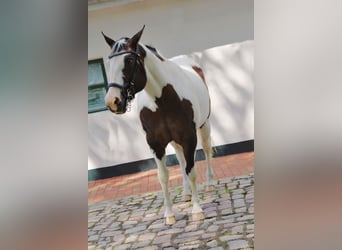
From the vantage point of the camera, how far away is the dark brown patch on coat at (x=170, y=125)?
1204 mm

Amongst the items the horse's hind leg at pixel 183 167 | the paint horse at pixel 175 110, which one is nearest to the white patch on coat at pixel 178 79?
the paint horse at pixel 175 110

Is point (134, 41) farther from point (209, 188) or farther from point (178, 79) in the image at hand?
point (209, 188)

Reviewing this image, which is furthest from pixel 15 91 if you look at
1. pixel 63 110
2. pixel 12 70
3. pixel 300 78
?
pixel 300 78

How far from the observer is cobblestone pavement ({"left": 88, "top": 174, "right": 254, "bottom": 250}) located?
1.20 metres

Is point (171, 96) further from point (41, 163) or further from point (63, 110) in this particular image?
point (41, 163)

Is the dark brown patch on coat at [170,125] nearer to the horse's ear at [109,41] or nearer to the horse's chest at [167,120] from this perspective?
the horse's chest at [167,120]

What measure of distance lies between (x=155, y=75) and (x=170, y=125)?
185 mm

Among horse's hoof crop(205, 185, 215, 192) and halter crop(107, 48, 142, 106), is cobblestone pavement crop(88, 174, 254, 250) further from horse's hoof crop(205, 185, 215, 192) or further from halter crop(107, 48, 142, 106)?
halter crop(107, 48, 142, 106)

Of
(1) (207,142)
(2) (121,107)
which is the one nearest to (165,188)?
(1) (207,142)

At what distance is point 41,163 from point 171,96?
1.81ft

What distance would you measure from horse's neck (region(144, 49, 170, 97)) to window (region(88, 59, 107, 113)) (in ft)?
0.50

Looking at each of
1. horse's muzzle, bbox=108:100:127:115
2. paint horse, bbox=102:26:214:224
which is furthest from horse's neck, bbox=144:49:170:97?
horse's muzzle, bbox=108:100:127:115

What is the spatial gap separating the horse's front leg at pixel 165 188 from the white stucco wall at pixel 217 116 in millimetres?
44

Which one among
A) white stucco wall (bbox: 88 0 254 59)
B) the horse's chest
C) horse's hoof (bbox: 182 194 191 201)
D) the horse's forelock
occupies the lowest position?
horse's hoof (bbox: 182 194 191 201)
